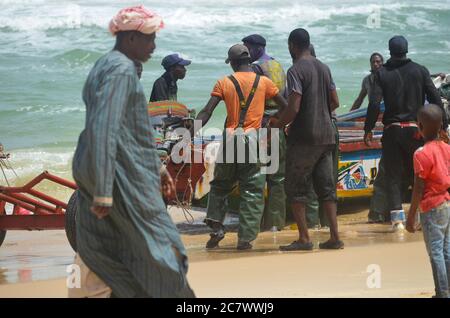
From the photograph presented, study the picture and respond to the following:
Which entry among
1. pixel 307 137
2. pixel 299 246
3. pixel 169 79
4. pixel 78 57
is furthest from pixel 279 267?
pixel 78 57

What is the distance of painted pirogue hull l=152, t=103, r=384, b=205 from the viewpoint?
35.3 feet

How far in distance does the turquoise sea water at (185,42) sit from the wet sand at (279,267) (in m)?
12.0

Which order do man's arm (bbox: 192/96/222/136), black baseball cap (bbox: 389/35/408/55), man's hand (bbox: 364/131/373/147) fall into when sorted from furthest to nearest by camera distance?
man's hand (bbox: 364/131/373/147) < black baseball cap (bbox: 389/35/408/55) < man's arm (bbox: 192/96/222/136)

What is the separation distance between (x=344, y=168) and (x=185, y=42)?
21.6 m

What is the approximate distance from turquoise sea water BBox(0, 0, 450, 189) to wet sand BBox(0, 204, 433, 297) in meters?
12.0

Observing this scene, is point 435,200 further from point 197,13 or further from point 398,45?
point 197,13

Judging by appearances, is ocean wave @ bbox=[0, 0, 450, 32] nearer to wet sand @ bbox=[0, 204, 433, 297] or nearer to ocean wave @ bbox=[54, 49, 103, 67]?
ocean wave @ bbox=[54, 49, 103, 67]

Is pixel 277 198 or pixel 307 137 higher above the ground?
pixel 307 137

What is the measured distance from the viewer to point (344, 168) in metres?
11.6

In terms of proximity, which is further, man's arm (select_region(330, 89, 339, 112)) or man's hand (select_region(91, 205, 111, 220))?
man's arm (select_region(330, 89, 339, 112))

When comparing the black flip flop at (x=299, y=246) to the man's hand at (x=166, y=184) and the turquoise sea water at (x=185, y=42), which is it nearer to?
the man's hand at (x=166, y=184)

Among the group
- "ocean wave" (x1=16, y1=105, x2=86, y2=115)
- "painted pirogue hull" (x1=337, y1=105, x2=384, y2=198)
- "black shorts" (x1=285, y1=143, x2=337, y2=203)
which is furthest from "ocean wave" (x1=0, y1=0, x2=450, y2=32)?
"black shorts" (x1=285, y1=143, x2=337, y2=203)

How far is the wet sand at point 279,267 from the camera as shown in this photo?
24.1 ft
